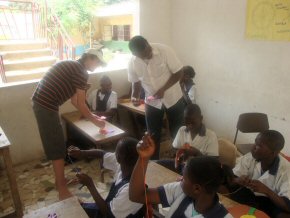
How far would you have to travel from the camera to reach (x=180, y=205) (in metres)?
1.43

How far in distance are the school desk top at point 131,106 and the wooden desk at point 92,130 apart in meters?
0.60

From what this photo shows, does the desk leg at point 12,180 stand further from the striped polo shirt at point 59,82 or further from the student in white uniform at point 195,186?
the student in white uniform at point 195,186

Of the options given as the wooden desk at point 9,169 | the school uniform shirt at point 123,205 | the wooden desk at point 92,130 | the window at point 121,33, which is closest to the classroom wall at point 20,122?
the wooden desk at point 92,130

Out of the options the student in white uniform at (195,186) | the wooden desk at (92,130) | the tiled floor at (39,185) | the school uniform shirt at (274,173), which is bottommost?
the tiled floor at (39,185)

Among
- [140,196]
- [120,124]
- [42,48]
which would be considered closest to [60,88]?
[140,196]

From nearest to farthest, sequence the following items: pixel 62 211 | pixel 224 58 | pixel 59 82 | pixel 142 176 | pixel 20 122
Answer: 1. pixel 142 176
2. pixel 62 211
3. pixel 59 82
4. pixel 20 122
5. pixel 224 58

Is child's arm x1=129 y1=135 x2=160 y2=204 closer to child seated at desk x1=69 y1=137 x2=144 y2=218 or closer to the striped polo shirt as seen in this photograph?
child seated at desk x1=69 y1=137 x2=144 y2=218

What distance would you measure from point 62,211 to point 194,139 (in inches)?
54.6

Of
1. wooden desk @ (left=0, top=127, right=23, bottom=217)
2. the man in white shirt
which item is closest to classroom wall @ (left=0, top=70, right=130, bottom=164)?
wooden desk @ (left=0, top=127, right=23, bottom=217)

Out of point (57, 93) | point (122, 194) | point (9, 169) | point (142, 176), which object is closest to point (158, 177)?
point (122, 194)

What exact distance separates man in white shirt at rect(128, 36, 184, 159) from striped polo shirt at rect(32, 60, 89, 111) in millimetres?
706

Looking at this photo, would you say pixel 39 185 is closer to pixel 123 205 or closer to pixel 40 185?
pixel 40 185

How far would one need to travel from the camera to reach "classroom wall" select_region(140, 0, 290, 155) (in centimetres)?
354

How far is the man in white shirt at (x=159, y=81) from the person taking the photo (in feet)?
9.94
